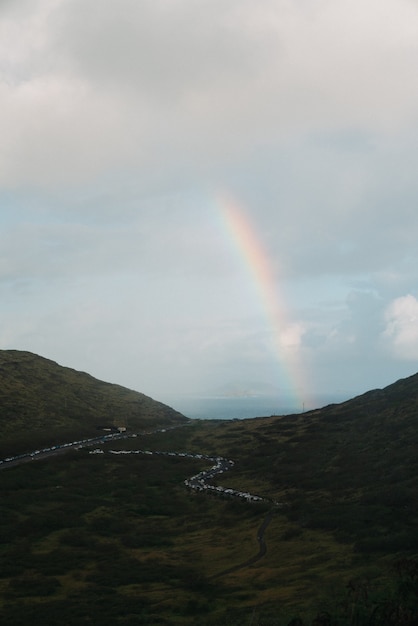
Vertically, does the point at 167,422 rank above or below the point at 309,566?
above

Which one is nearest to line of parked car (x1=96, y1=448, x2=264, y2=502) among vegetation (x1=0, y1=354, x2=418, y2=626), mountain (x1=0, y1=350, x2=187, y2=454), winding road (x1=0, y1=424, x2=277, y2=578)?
winding road (x1=0, y1=424, x2=277, y2=578)

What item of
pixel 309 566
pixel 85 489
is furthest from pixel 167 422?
pixel 309 566

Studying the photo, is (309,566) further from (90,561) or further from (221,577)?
(90,561)

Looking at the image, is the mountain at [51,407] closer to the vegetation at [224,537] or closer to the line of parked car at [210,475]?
the line of parked car at [210,475]

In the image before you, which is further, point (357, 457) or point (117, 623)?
point (357, 457)

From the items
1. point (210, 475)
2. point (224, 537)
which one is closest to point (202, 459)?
point (210, 475)

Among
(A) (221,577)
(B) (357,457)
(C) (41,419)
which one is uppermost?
(C) (41,419)
